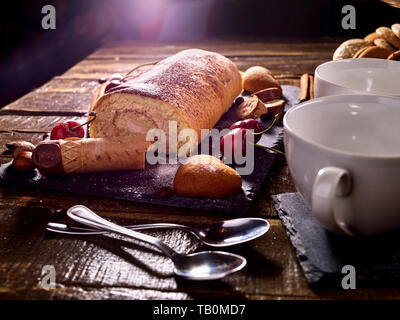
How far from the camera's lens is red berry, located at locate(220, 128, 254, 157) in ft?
3.51

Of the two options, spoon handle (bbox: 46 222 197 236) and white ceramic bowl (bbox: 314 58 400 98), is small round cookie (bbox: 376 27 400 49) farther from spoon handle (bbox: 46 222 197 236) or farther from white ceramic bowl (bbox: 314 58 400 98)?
spoon handle (bbox: 46 222 197 236)

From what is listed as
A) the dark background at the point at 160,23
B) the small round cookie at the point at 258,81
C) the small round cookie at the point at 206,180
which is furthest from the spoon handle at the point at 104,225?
the dark background at the point at 160,23

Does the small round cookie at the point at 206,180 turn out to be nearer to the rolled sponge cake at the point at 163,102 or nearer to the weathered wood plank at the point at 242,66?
the rolled sponge cake at the point at 163,102

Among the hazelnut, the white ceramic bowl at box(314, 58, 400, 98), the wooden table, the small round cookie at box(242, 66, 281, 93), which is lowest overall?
the wooden table

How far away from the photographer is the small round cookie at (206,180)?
0.89 meters

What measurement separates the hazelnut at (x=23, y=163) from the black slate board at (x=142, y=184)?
1cm

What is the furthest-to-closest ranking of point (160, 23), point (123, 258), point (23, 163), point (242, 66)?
point (160, 23) < point (242, 66) < point (23, 163) < point (123, 258)

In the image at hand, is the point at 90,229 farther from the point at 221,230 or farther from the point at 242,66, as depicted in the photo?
the point at 242,66

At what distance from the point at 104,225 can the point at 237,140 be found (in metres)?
0.42

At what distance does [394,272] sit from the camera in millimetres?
647

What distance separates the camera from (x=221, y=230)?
763mm

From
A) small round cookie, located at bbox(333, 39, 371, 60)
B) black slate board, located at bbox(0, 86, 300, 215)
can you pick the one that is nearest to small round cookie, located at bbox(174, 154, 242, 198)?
black slate board, located at bbox(0, 86, 300, 215)

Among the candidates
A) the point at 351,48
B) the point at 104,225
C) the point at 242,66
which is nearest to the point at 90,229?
the point at 104,225

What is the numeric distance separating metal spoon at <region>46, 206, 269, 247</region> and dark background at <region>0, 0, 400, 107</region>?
2.23 metres
